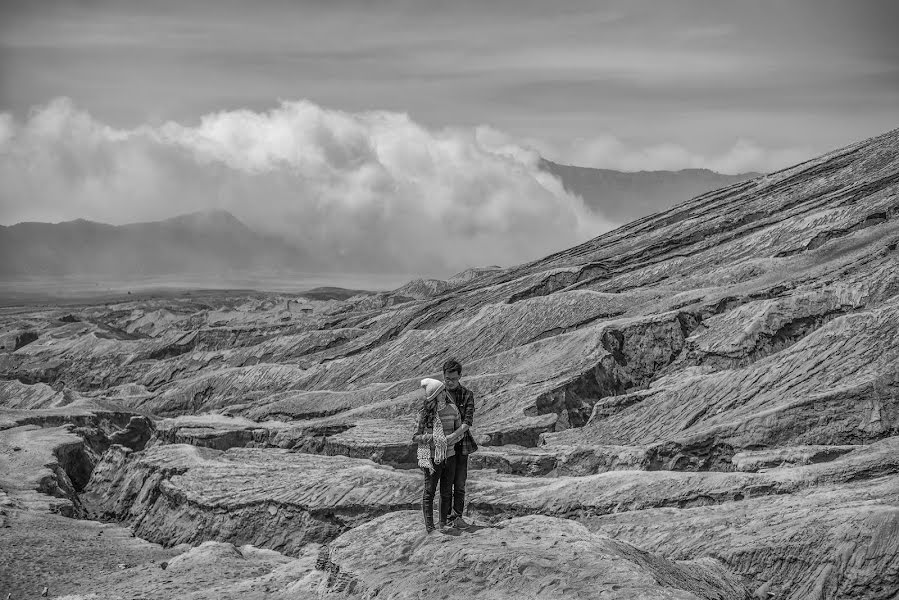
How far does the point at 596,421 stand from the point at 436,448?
98.8 ft

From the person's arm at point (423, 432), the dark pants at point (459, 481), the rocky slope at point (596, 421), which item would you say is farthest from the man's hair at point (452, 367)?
the rocky slope at point (596, 421)

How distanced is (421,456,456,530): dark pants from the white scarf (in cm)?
11

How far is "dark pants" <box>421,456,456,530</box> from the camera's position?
17.3m

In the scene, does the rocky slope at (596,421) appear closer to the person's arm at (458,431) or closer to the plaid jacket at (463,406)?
the plaid jacket at (463,406)

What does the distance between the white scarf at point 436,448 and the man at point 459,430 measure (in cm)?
14

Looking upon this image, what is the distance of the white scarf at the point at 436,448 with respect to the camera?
56.1ft

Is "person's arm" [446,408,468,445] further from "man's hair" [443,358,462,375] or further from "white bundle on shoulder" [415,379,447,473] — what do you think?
"man's hair" [443,358,462,375]

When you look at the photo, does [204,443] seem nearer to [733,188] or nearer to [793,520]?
[793,520]

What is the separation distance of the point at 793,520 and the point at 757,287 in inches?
1342

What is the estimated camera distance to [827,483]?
89.4ft

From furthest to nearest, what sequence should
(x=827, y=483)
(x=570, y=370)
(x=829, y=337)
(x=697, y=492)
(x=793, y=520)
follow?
(x=570, y=370), (x=829, y=337), (x=697, y=492), (x=827, y=483), (x=793, y=520)

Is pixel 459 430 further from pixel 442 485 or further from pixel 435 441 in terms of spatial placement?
pixel 442 485

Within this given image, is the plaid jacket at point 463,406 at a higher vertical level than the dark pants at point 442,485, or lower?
higher

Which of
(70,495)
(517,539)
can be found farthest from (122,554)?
(517,539)
